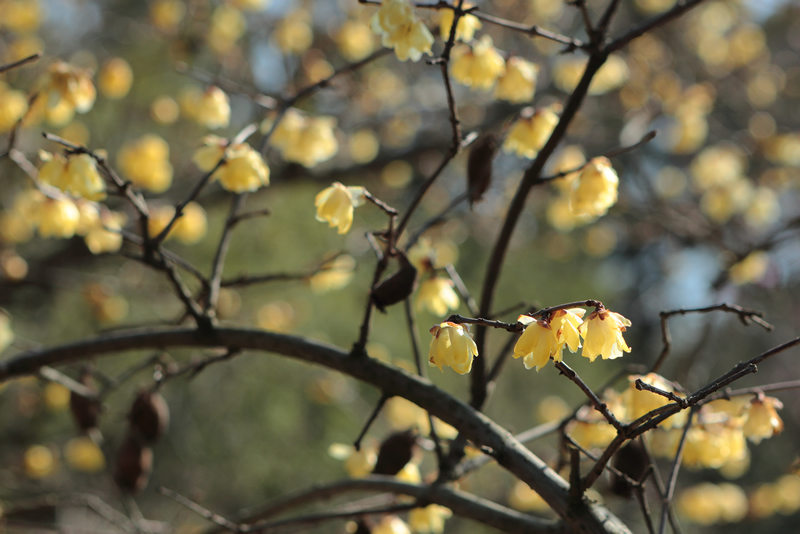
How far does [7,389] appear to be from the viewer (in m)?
3.97

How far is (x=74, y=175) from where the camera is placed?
53.0 inches

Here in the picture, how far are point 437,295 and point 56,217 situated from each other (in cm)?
103

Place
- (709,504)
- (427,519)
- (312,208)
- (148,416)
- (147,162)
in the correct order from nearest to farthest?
(427,519), (148,416), (147,162), (709,504), (312,208)

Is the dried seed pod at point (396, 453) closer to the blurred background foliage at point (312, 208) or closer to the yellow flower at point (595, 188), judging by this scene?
the yellow flower at point (595, 188)

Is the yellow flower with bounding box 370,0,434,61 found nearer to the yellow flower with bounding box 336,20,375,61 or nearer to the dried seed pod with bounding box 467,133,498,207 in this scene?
the dried seed pod with bounding box 467,133,498,207

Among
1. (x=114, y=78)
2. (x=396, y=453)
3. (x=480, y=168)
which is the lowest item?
(x=396, y=453)

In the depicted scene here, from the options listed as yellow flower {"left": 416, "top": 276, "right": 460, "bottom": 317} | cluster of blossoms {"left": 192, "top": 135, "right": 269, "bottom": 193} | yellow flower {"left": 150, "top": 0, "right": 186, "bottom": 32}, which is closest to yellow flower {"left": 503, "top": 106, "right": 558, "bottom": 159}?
yellow flower {"left": 416, "top": 276, "right": 460, "bottom": 317}

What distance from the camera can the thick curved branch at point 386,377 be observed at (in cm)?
100

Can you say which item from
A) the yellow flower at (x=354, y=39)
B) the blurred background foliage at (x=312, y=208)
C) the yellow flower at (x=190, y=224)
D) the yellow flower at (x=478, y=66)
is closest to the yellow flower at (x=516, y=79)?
the yellow flower at (x=478, y=66)

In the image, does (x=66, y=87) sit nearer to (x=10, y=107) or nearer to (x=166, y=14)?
(x=10, y=107)

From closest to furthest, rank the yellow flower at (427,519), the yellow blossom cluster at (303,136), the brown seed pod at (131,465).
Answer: the yellow flower at (427,519), the brown seed pod at (131,465), the yellow blossom cluster at (303,136)

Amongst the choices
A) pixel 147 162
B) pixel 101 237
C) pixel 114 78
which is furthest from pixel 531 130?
pixel 114 78

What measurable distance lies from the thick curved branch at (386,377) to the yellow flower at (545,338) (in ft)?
0.80

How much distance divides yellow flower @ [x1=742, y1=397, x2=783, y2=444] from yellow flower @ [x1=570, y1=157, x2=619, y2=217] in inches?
19.8
